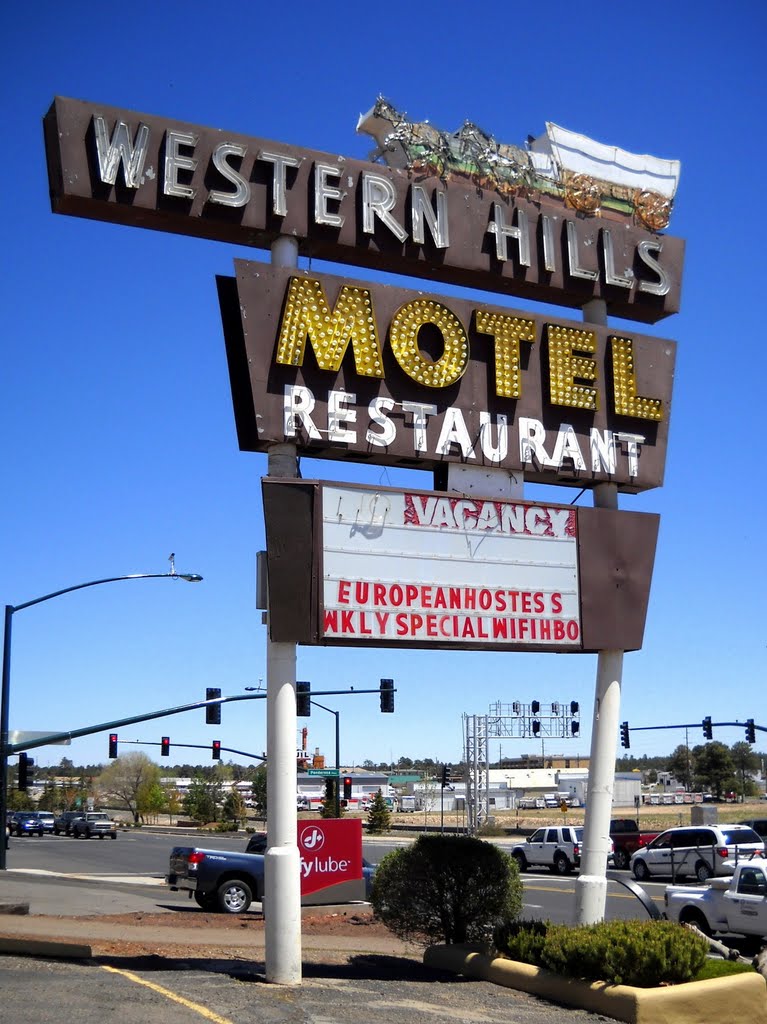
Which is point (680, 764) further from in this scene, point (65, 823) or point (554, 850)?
point (554, 850)

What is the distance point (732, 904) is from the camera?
20.3 m

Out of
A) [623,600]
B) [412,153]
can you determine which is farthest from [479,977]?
[412,153]

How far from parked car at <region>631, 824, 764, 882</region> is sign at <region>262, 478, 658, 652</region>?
22.1 metres

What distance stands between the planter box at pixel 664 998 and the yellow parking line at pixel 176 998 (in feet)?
14.0

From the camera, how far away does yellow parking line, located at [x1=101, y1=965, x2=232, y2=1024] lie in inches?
402

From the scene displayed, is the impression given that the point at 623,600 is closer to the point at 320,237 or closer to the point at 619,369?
the point at 619,369

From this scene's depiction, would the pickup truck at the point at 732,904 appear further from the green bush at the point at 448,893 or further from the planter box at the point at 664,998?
the planter box at the point at 664,998

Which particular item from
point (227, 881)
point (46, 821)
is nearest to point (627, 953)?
point (227, 881)

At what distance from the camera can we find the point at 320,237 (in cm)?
1437

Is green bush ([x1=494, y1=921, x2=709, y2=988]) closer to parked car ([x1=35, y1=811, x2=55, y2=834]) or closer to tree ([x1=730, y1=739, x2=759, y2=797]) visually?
parked car ([x1=35, y1=811, x2=55, y2=834])

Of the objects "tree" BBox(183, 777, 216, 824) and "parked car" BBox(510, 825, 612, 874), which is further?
"tree" BBox(183, 777, 216, 824)

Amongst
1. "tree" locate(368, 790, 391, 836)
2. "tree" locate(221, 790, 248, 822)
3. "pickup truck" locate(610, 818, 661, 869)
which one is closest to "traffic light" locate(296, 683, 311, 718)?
"pickup truck" locate(610, 818, 661, 869)

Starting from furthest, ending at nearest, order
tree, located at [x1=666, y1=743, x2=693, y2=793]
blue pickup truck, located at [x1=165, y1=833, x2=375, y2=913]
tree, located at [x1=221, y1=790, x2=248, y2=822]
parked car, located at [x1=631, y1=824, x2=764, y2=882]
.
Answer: tree, located at [x1=666, y1=743, x2=693, y2=793]
tree, located at [x1=221, y1=790, x2=248, y2=822]
parked car, located at [x1=631, y1=824, x2=764, y2=882]
blue pickup truck, located at [x1=165, y1=833, x2=375, y2=913]

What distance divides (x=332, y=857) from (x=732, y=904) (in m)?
8.42
